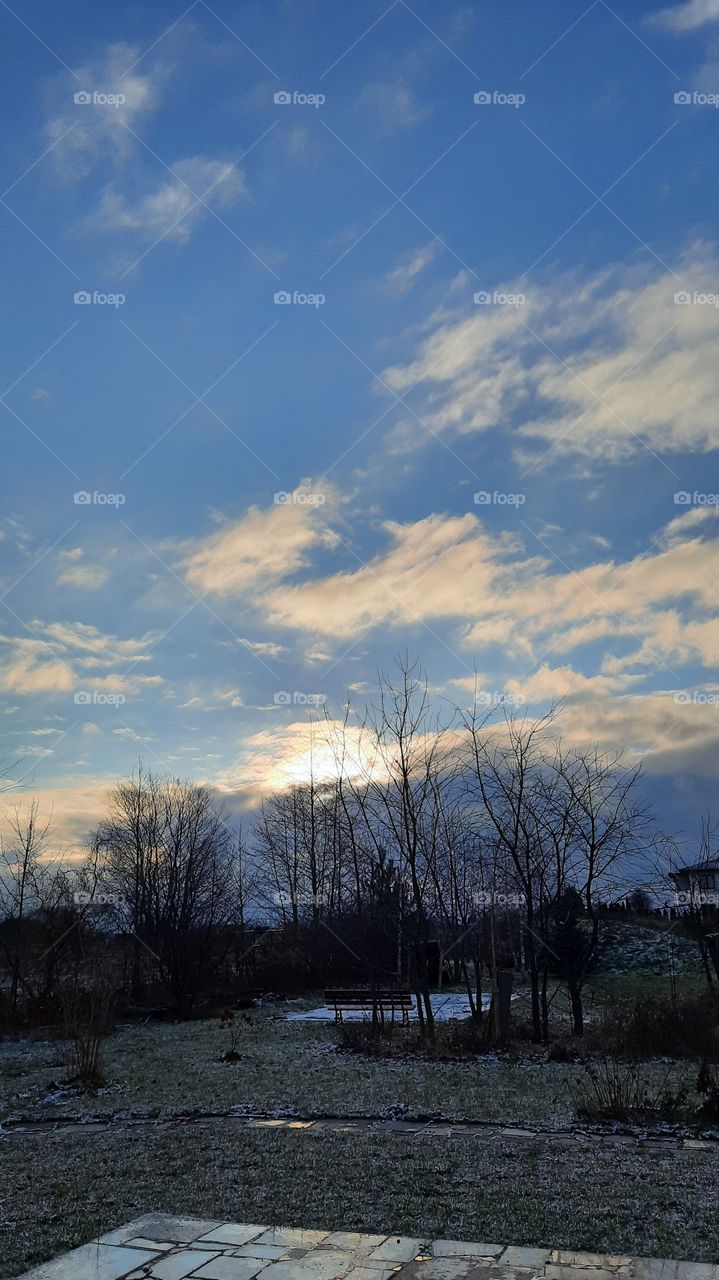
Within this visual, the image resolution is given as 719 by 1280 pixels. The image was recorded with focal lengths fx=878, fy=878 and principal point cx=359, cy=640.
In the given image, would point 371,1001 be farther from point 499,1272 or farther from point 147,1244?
point 499,1272

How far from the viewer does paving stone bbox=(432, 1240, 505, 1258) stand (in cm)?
470

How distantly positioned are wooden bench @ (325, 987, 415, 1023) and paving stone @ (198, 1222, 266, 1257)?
1194 cm

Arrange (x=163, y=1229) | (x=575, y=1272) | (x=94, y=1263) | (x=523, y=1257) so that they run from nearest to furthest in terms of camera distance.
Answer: (x=575, y=1272), (x=523, y=1257), (x=94, y=1263), (x=163, y=1229)

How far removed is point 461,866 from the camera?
17906 mm

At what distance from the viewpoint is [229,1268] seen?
4.57 meters

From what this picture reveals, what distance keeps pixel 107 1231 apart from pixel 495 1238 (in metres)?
2.35

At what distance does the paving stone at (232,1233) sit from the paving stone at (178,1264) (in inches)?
8.3

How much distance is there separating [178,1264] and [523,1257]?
1824 millimetres

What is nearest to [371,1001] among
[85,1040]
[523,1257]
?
[85,1040]

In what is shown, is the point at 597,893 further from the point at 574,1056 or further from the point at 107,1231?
the point at 107,1231

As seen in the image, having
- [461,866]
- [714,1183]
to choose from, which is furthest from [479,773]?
[714,1183]

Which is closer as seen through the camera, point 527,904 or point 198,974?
point 527,904

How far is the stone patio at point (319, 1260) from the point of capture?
4.41m

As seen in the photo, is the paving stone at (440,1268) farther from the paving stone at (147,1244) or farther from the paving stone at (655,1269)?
the paving stone at (147,1244)
